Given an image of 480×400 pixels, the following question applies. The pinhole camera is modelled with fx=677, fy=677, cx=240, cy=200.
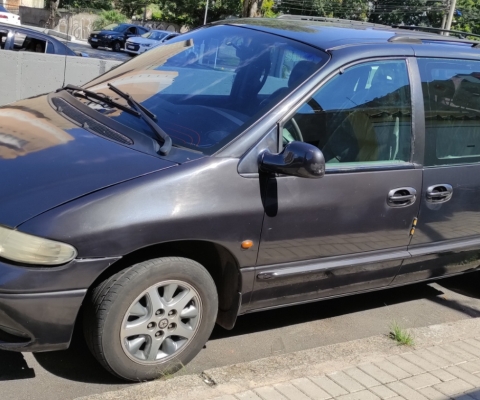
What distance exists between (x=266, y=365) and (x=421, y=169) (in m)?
1.53

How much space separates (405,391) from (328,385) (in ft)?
1.40

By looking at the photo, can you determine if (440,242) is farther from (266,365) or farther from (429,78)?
(266,365)

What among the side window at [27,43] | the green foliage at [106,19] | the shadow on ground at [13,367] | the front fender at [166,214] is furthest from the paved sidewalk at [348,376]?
the green foliage at [106,19]

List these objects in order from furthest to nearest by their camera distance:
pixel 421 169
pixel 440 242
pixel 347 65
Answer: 1. pixel 440 242
2. pixel 421 169
3. pixel 347 65

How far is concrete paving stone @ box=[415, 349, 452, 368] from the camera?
3.99 metres

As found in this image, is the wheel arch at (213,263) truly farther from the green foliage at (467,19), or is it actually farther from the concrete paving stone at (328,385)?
the green foliage at (467,19)

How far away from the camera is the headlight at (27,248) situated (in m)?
2.95

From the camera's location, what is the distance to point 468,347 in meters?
4.32

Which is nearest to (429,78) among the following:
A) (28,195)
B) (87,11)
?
(28,195)

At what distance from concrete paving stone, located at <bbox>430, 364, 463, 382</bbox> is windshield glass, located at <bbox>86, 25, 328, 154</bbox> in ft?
5.79

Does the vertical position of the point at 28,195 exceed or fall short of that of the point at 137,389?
it exceeds it

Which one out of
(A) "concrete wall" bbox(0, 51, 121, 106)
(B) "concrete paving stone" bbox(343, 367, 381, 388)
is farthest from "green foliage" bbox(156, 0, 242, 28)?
(B) "concrete paving stone" bbox(343, 367, 381, 388)

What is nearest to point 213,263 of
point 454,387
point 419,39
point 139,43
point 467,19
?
point 454,387

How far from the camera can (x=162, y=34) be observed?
36.1m
